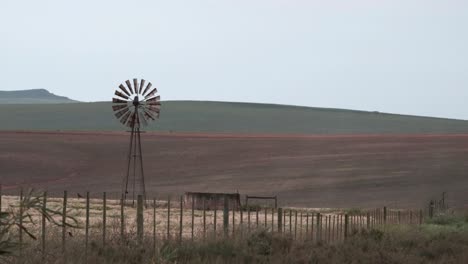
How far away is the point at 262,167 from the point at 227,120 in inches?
3322

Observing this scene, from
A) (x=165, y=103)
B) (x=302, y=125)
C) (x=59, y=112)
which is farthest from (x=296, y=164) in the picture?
(x=165, y=103)

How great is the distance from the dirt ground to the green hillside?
45.2 metres

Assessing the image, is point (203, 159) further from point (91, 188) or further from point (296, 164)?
point (91, 188)

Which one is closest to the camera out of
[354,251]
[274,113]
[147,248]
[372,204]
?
[147,248]

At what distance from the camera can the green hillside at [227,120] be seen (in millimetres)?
135000

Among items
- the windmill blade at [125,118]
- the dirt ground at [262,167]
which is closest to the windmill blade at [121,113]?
the windmill blade at [125,118]

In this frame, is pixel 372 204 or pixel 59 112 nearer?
pixel 372 204

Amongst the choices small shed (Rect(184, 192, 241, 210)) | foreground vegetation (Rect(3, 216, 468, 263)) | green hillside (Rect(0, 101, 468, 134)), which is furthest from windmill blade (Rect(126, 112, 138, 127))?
green hillside (Rect(0, 101, 468, 134))

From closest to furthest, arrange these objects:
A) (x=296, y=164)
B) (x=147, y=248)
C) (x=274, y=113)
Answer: (x=147, y=248), (x=296, y=164), (x=274, y=113)

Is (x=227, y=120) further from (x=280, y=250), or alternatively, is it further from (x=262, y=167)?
(x=280, y=250)

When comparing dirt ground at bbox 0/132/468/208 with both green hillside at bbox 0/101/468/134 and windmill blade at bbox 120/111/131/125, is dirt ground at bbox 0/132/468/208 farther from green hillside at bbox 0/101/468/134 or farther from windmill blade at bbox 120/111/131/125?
green hillside at bbox 0/101/468/134

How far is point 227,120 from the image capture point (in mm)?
150125

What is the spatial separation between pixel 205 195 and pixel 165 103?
144 meters

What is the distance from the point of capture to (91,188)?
5322 cm
